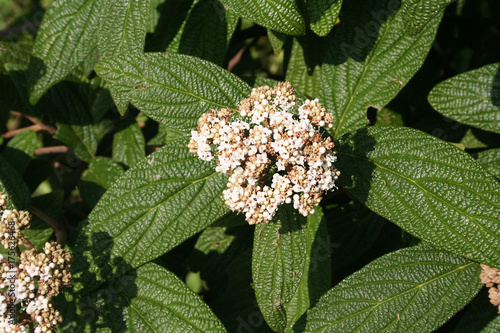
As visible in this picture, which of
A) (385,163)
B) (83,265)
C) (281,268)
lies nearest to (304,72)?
(385,163)

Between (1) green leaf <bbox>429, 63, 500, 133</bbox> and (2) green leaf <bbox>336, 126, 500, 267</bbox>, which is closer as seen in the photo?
Result: (2) green leaf <bbox>336, 126, 500, 267</bbox>

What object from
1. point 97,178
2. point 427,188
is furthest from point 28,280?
point 427,188

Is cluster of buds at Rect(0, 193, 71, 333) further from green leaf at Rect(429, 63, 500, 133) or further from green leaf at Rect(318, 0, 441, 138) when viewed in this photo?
green leaf at Rect(429, 63, 500, 133)

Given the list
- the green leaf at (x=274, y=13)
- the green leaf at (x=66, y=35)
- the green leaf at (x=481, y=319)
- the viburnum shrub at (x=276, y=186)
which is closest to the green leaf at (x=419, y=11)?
the viburnum shrub at (x=276, y=186)

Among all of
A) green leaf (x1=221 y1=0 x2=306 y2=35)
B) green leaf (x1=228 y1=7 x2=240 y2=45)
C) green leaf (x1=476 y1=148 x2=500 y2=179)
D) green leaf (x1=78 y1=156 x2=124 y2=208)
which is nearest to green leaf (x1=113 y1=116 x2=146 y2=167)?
green leaf (x1=78 y1=156 x2=124 y2=208)

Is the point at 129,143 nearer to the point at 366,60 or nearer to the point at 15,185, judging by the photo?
the point at 15,185

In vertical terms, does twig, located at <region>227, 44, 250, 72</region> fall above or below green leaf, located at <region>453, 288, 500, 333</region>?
above

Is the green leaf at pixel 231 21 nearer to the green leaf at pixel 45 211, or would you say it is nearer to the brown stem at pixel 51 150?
the green leaf at pixel 45 211
